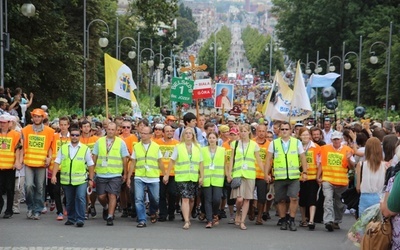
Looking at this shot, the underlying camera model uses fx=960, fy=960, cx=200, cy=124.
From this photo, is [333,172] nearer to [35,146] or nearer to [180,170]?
[180,170]

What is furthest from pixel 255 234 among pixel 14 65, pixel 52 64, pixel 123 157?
pixel 52 64

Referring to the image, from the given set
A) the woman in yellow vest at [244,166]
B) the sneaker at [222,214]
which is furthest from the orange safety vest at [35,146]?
the sneaker at [222,214]

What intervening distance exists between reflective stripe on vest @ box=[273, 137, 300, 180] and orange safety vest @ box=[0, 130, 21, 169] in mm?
4086

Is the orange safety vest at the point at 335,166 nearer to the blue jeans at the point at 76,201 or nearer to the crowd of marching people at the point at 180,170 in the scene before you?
the crowd of marching people at the point at 180,170

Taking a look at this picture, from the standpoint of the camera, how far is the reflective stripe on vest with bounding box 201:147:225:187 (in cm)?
1520

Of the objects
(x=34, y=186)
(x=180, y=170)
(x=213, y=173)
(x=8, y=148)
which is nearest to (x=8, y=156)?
(x=8, y=148)

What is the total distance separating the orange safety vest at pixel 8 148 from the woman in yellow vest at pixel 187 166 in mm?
2472

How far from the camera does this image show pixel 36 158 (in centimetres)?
1511

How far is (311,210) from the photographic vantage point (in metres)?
15.3

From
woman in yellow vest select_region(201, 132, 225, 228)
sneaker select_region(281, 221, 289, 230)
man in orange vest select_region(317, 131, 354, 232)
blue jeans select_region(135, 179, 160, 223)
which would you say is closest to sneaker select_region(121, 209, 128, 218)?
blue jeans select_region(135, 179, 160, 223)

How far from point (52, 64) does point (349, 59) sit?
38543 millimetres

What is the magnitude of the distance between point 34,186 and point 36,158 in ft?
1.50

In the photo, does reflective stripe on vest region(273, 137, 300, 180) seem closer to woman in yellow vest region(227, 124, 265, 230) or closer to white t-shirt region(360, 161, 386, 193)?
woman in yellow vest region(227, 124, 265, 230)

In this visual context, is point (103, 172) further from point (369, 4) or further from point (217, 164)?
point (369, 4)
